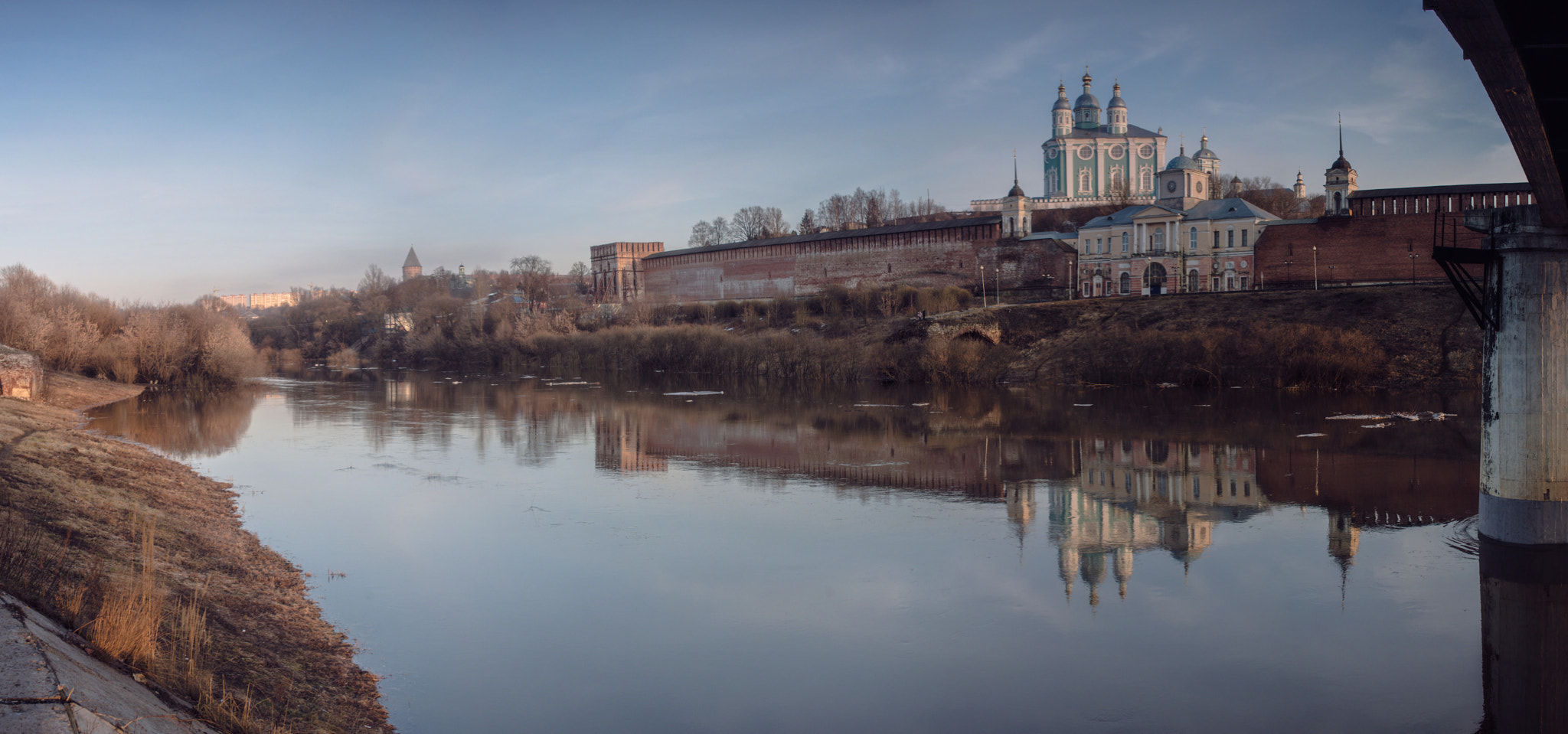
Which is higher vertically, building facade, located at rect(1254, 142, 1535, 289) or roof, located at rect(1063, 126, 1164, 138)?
roof, located at rect(1063, 126, 1164, 138)

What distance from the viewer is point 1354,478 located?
1110cm

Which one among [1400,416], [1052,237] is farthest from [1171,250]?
[1400,416]

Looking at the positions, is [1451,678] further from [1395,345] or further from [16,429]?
[1395,345]

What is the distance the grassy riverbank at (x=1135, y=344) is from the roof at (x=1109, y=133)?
30258 millimetres

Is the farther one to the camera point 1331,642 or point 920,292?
point 920,292

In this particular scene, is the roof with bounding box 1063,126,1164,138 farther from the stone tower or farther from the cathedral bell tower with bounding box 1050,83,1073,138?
the stone tower

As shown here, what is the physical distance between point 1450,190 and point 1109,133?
96.5 ft

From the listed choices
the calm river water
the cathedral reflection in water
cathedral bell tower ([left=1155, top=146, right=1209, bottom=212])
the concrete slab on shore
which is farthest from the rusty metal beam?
cathedral bell tower ([left=1155, top=146, right=1209, bottom=212])

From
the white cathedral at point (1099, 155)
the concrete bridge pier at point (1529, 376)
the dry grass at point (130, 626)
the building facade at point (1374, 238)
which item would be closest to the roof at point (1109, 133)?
the white cathedral at point (1099, 155)

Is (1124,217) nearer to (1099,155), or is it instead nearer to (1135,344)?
(1135,344)

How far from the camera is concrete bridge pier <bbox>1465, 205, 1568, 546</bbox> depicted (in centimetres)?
724

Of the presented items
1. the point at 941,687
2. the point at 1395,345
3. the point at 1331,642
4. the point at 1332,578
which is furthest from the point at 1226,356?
the point at 941,687

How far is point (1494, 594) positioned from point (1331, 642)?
1.84 metres

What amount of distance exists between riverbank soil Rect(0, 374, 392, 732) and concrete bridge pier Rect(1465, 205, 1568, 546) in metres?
7.83
